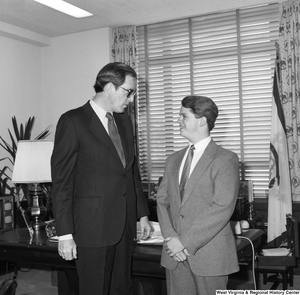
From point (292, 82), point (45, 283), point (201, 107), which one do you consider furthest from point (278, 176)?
point (201, 107)

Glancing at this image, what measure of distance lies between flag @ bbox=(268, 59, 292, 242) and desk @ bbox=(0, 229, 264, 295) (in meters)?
1.94

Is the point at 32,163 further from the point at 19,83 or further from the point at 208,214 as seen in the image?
the point at 19,83

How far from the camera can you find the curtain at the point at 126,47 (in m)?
6.39

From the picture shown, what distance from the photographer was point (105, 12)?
5.79 m

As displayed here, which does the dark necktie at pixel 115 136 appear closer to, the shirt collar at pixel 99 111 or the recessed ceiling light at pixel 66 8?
the shirt collar at pixel 99 111

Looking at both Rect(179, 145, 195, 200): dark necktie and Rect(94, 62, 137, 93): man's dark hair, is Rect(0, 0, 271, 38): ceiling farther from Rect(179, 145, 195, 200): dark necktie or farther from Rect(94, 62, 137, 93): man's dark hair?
Rect(179, 145, 195, 200): dark necktie

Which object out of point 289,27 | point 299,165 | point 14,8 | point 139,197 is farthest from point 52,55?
point 139,197

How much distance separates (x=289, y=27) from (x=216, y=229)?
3856mm

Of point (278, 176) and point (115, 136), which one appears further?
point (278, 176)

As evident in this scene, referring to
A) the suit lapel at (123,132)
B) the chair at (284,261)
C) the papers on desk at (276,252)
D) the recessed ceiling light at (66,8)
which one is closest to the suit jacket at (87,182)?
the suit lapel at (123,132)

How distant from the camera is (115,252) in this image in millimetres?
2455

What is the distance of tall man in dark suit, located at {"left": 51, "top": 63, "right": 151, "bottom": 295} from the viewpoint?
2305 millimetres

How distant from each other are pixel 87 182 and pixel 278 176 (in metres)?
3.30

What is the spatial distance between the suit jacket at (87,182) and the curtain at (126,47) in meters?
3.96
